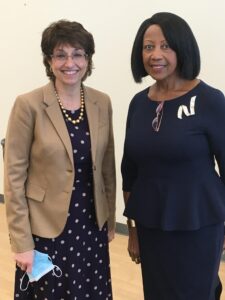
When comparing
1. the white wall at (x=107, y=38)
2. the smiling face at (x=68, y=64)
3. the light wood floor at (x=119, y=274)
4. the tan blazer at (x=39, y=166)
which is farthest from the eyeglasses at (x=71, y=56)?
the light wood floor at (x=119, y=274)

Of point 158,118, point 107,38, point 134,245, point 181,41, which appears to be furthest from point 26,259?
point 107,38

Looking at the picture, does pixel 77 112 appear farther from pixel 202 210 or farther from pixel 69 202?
pixel 202 210

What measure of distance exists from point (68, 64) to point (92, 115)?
0.79 feet

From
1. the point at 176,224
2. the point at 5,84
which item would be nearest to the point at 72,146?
the point at 176,224

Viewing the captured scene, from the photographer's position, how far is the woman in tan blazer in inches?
61.1

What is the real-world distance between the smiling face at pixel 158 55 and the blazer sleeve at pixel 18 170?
50 centimetres

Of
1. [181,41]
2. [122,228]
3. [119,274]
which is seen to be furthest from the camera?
[122,228]

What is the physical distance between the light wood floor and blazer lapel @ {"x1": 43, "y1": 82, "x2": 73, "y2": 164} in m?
1.34

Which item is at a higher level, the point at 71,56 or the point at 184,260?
the point at 71,56

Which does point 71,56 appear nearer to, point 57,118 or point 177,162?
point 57,118

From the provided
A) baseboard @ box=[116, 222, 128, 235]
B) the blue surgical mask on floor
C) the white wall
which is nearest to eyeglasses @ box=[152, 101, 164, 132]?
the blue surgical mask on floor

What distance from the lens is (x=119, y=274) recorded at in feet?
9.12

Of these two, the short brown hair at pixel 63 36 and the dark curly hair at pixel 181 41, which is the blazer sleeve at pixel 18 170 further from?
the dark curly hair at pixel 181 41

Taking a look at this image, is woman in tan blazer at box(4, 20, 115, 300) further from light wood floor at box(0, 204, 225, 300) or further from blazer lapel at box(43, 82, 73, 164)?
light wood floor at box(0, 204, 225, 300)
